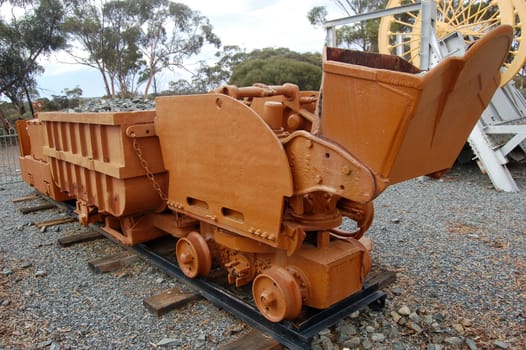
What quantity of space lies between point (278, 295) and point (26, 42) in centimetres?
2793

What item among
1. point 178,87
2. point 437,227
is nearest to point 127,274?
point 437,227

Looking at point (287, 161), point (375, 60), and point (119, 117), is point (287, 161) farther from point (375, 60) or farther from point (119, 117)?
point (119, 117)

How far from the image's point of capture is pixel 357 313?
342 centimetres

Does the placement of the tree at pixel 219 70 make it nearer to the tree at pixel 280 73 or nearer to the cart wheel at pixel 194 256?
the tree at pixel 280 73

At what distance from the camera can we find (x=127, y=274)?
4.34m

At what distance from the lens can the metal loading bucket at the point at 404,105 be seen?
2037 mm

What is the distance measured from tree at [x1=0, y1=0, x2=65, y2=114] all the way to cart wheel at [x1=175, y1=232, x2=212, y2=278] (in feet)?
84.5

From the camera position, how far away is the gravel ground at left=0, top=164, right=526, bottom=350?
125 inches

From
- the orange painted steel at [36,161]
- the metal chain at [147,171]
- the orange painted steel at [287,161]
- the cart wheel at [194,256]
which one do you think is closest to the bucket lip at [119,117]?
the orange painted steel at [287,161]

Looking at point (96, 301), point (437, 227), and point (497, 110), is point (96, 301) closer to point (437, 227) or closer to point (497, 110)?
point (437, 227)

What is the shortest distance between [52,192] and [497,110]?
9.43 m

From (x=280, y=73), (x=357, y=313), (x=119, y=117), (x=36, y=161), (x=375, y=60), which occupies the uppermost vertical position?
(x=280, y=73)


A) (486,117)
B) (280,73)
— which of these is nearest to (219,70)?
(280,73)

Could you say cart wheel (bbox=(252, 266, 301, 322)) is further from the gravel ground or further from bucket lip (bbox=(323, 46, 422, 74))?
bucket lip (bbox=(323, 46, 422, 74))
